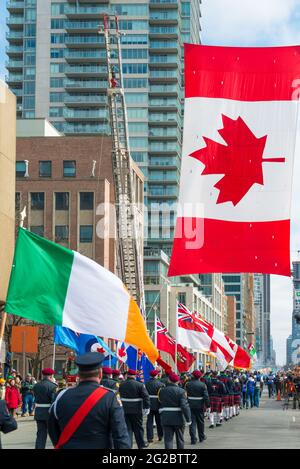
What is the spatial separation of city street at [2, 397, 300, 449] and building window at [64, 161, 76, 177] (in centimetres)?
4566

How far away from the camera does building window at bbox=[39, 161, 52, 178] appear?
7600 centimetres

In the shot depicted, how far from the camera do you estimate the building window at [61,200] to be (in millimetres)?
74688

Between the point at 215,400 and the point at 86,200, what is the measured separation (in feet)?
159

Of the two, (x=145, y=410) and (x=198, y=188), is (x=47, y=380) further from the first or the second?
(x=198, y=188)

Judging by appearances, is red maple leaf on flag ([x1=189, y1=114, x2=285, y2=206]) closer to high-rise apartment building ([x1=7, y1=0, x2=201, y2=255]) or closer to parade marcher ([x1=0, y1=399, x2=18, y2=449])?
parade marcher ([x1=0, y1=399, x2=18, y2=449])

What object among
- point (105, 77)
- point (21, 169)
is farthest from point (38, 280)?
point (105, 77)

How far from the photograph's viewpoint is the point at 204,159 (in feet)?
43.3

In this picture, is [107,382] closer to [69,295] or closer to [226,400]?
[69,295]

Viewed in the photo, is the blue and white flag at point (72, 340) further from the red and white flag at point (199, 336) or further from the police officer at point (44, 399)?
the red and white flag at point (199, 336)

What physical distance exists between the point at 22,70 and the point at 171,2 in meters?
22.0

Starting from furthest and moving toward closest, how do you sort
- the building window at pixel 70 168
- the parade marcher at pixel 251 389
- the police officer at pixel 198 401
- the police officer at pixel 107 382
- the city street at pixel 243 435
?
the building window at pixel 70 168 < the parade marcher at pixel 251 389 < the police officer at pixel 198 401 < the police officer at pixel 107 382 < the city street at pixel 243 435

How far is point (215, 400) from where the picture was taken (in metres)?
27.1

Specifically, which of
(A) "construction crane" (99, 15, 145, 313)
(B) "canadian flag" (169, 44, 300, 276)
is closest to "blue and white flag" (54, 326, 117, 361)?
(B) "canadian flag" (169, 44, 300, 276)

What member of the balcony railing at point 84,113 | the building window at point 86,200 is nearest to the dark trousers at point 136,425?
the building window at point 86,200
